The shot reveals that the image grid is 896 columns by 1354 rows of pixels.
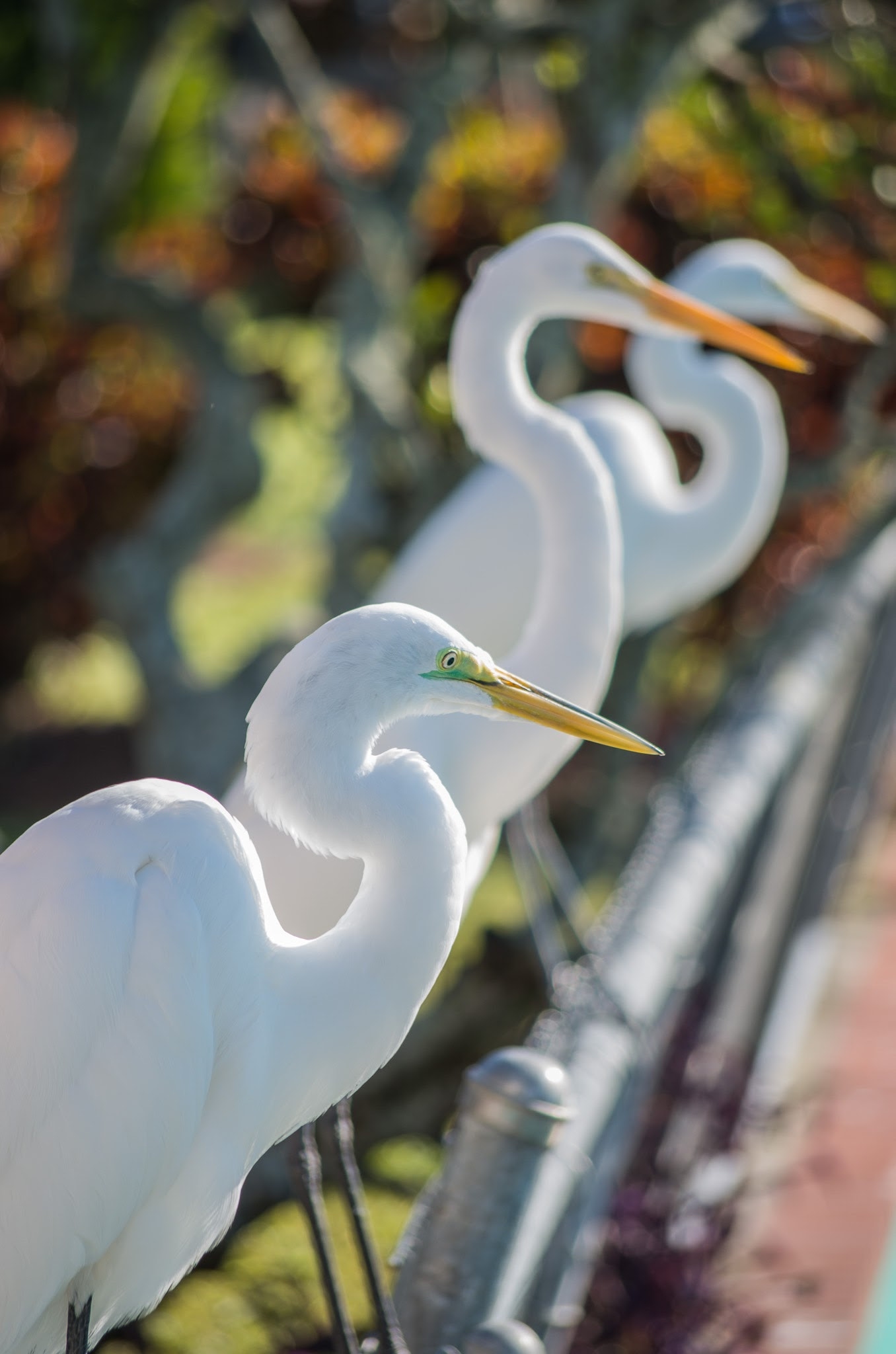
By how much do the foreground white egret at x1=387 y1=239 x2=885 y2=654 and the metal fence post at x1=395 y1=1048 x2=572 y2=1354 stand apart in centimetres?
195

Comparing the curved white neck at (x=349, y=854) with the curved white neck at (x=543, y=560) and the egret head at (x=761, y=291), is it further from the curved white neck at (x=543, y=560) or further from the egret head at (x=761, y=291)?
the egret head at (x=761, y=291)

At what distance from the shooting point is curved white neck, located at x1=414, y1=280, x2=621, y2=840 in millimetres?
2510

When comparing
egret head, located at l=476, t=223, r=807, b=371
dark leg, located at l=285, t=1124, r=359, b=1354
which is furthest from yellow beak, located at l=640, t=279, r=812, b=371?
dark leg, located at l=285, t=1124, r=359, b=1354

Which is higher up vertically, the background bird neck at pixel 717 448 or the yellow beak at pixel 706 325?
the yellow beak at pixel 706 325

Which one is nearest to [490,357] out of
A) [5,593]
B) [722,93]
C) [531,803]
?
[531,803]

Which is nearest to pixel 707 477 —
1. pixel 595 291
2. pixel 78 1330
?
pixel 595 291

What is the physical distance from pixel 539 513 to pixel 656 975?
4.38 ft

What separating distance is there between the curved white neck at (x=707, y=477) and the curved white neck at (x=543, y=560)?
84cm

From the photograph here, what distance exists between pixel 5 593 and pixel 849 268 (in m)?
3.51

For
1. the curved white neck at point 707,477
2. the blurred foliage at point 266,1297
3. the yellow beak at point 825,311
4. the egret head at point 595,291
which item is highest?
the egret head at point 595,291

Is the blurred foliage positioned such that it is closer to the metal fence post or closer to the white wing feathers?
the white wing feathers

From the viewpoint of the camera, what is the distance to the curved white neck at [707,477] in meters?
3.55

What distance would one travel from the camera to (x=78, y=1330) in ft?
5.70

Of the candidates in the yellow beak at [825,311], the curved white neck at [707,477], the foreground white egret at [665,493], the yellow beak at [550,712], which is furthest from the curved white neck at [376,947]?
the yellow beak at [825,311]
